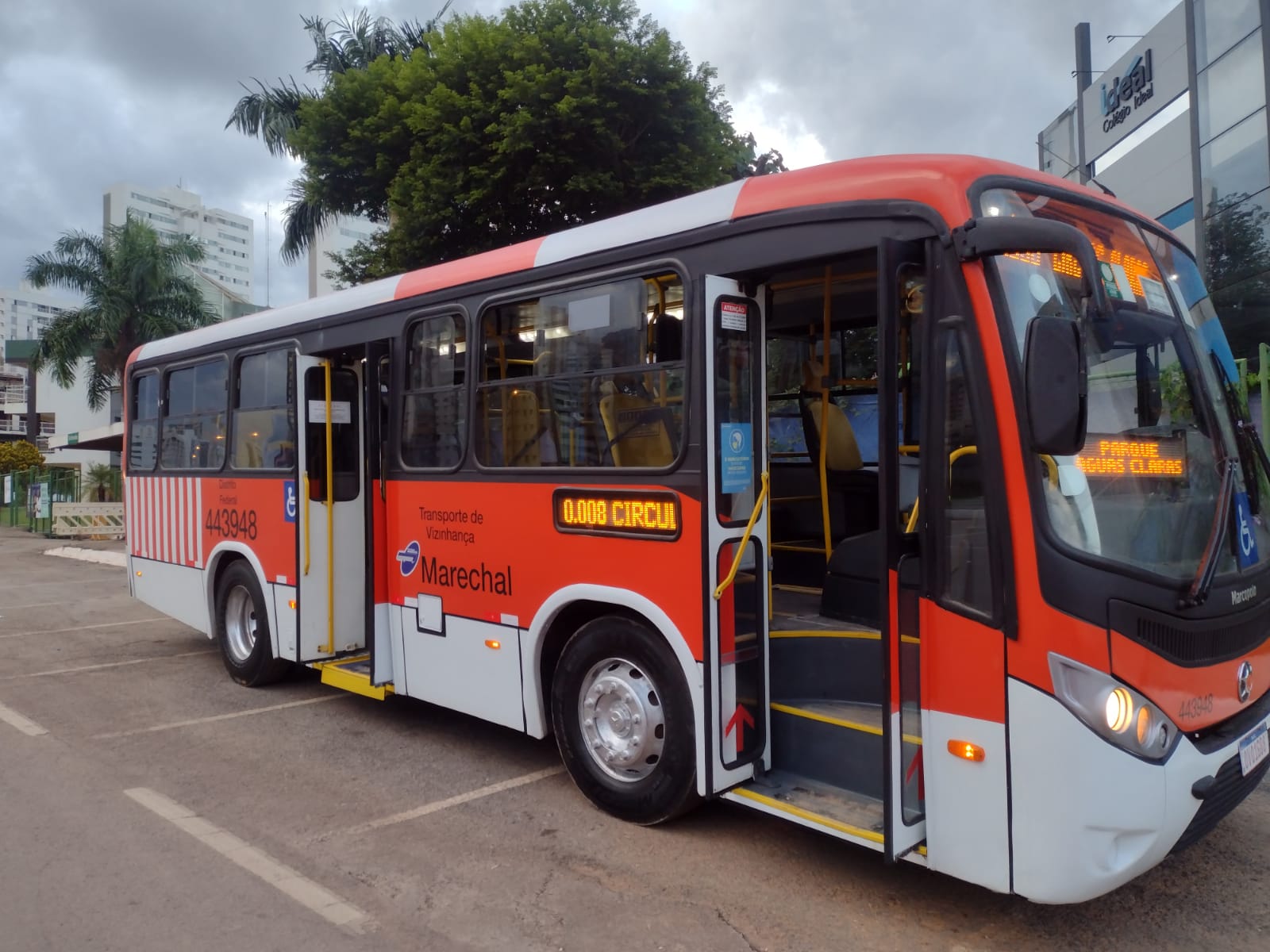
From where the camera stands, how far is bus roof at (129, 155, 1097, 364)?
3.64m

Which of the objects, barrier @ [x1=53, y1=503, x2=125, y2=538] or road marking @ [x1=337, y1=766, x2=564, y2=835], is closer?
road marking @ [x1=337, y1=766, x2=564, y2=835]

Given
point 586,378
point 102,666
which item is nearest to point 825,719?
point 586,378

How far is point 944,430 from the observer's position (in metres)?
3.55

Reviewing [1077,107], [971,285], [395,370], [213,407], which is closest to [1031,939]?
[971,285]

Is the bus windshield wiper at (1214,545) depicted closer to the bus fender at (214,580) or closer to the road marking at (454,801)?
the road marking at (454,801)

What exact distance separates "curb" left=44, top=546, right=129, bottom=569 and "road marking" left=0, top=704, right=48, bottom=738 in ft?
41.0

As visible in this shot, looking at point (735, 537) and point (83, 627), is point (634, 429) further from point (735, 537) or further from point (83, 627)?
point (83, 627)

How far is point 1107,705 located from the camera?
3203 mm

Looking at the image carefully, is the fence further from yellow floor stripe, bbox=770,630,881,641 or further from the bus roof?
yellow floor stripe, bbox=770,630,881,641

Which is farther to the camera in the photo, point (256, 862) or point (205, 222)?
point (205, 222)

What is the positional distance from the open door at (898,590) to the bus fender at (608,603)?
2.92 ft

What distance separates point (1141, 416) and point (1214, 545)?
53 centimetres

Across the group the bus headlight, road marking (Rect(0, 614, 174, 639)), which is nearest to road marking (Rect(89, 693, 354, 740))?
road marking (Rect(0, 614, 174, 639))

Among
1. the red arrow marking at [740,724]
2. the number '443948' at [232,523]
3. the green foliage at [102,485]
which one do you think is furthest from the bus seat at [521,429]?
the green foliage at [102,485]
